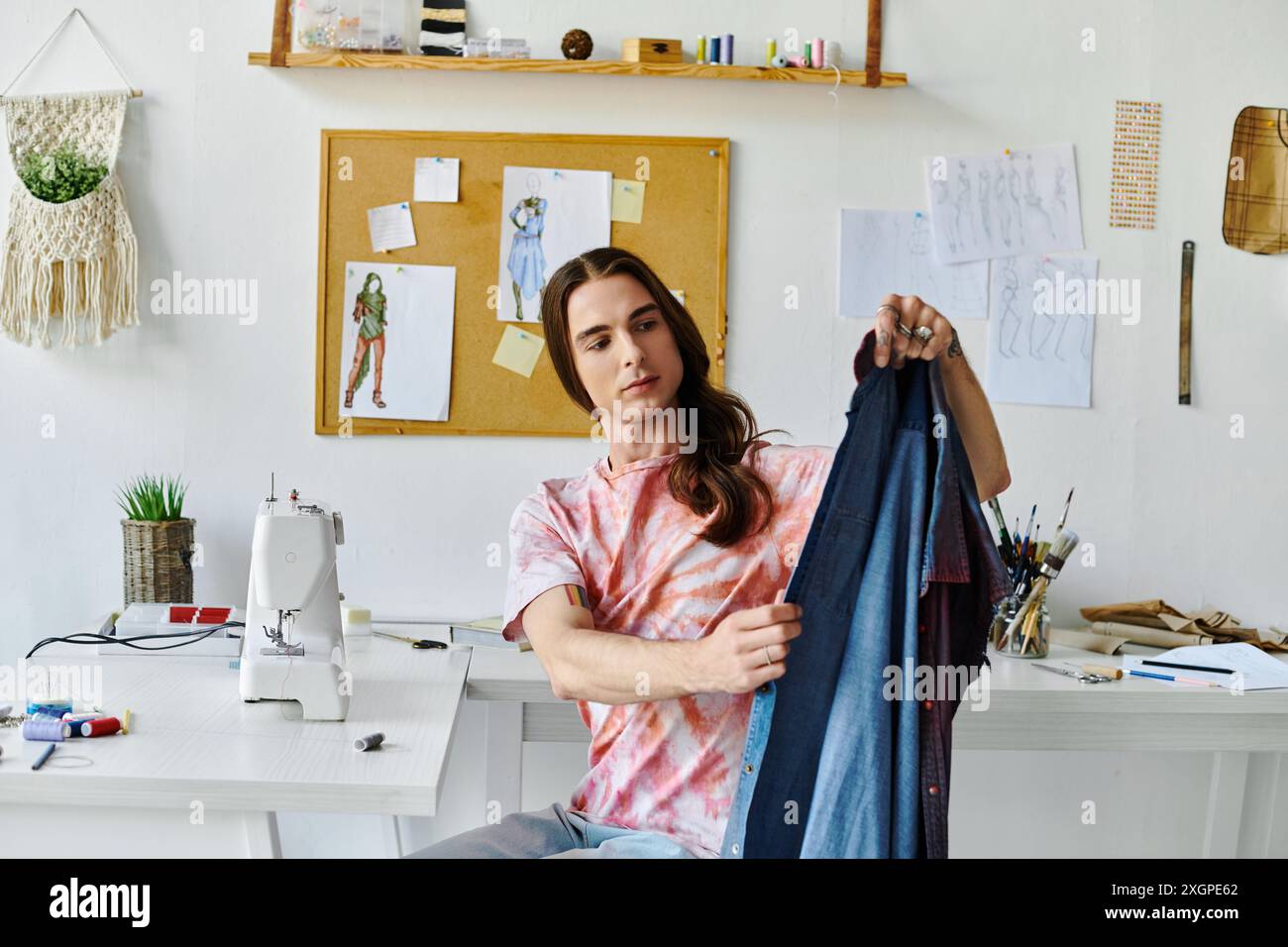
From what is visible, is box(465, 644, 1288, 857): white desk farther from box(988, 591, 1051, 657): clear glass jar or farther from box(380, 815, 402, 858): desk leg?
box(380, 815, 402, 858): desk leg

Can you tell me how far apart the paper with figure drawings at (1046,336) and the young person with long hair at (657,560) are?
112cm

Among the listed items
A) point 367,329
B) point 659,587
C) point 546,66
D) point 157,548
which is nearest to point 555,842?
point 659,587

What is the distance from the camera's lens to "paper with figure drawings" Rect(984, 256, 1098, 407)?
2.67 metres

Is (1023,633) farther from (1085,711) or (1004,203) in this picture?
(1004,203)

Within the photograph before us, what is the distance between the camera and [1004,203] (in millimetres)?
2660

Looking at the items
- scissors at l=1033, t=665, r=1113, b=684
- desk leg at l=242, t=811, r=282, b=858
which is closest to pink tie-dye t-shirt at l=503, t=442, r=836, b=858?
desk leg at l=242, t=811, r=282, b=858

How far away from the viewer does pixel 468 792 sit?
2748mm

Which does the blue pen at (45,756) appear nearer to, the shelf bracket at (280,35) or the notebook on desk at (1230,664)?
the shelf bracket at (280,35)

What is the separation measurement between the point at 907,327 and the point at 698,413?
0.43 meters

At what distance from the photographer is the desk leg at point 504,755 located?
2.24m

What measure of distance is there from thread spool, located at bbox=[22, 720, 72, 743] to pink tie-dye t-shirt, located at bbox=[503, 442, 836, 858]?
559 millimetres
